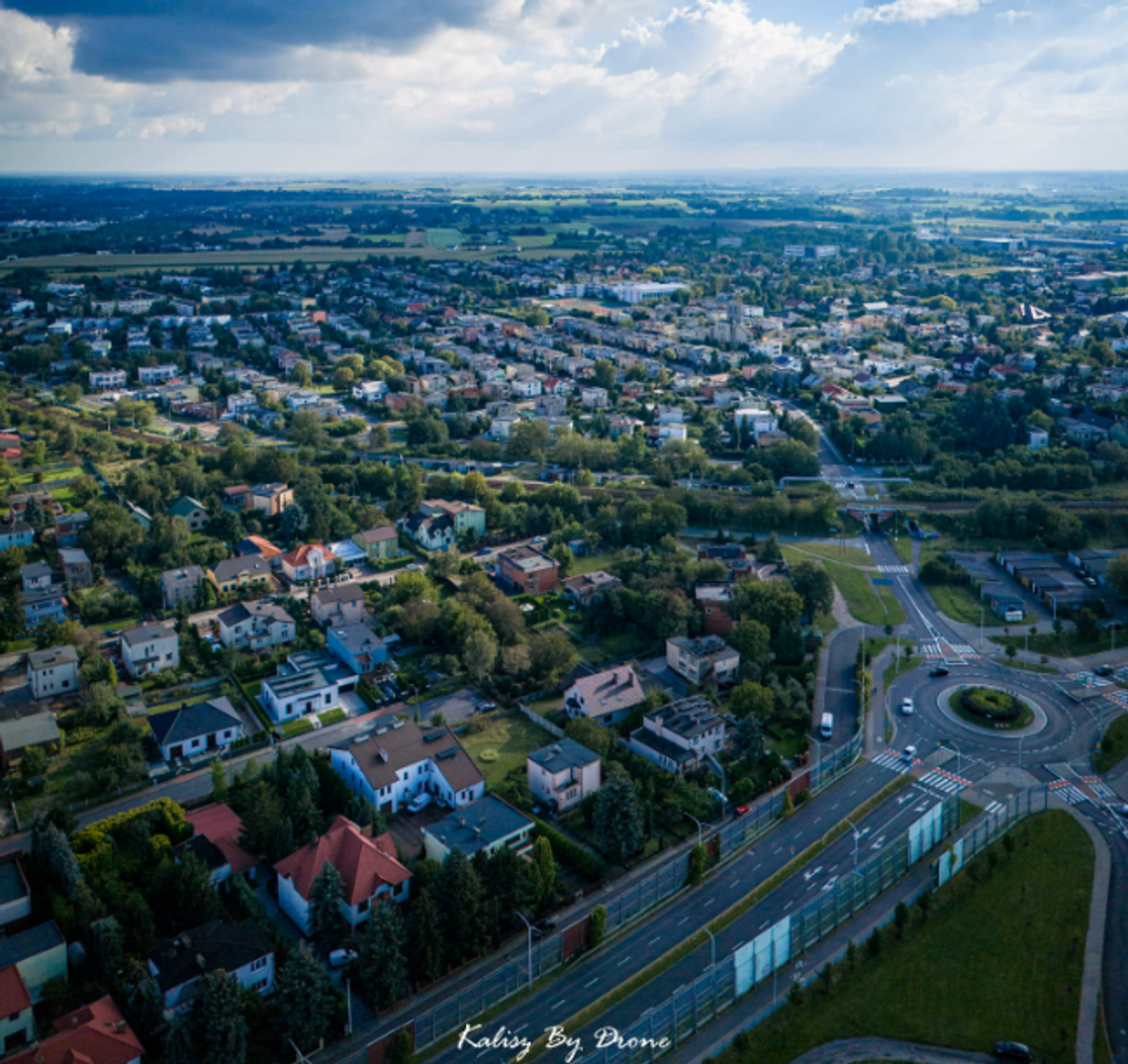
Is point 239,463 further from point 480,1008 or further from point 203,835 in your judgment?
point 480,1008

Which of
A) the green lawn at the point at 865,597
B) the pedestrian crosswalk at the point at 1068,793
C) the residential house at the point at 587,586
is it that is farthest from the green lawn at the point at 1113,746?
the residential house at the point at 587,586

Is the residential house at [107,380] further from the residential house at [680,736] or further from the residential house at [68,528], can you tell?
the residential house at [680,736]

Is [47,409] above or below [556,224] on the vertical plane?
below

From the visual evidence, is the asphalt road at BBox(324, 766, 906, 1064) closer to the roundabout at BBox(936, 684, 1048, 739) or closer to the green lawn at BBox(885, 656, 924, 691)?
the roundabout at BBox(936, 684, 1048, 739)

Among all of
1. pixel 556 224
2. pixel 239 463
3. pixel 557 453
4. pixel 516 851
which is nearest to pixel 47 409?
pixel 239 463

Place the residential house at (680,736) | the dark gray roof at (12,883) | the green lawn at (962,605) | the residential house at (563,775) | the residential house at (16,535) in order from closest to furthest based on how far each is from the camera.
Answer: the dark gray roof at (12,883) → the residential house at (563,775) → the residential house at (680,736) → the green lawn at (962,605) → the residential house at (16,535)

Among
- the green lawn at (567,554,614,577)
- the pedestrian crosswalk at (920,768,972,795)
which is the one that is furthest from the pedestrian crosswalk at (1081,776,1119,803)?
the green lawn at (567,554,614,577)

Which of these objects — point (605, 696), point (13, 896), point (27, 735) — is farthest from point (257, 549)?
point (13, 896)
